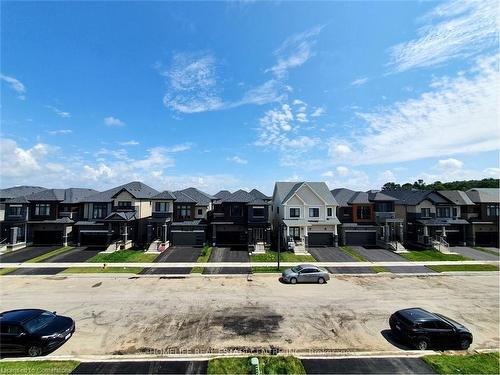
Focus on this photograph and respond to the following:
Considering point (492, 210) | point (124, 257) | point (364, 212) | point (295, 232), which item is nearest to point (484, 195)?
point (492, 210)

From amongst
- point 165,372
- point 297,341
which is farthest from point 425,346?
point 165,372

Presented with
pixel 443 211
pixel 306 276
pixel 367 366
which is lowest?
pixel 367 366

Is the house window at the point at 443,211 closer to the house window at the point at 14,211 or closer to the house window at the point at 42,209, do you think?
the house window at the point at 42,209

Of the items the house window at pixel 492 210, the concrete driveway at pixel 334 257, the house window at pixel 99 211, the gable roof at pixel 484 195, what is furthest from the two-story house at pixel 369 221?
the house window at pixel 99 211

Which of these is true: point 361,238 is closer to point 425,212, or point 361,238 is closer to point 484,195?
point 425,212

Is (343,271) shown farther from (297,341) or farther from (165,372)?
(165,372)

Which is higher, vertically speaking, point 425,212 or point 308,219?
point 425,212
